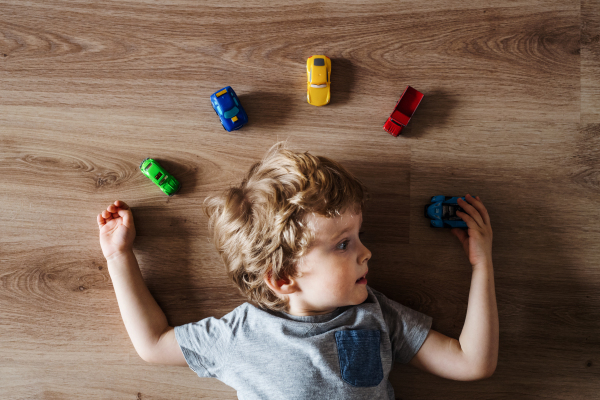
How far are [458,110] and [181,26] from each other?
72 cm

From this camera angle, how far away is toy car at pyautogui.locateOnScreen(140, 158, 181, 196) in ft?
2.94

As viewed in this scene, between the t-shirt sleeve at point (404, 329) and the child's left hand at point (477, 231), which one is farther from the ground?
the child's left hand at point (477, 231)

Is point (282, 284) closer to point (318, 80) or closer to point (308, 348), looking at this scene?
point (308, 348)

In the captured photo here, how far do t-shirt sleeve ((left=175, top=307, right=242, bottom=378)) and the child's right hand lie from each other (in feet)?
0.76

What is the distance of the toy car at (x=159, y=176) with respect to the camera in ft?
2.94

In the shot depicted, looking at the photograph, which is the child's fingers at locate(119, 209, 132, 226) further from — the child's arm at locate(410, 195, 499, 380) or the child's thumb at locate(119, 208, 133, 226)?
the child's arm at locate(410, 195, 499, 380)

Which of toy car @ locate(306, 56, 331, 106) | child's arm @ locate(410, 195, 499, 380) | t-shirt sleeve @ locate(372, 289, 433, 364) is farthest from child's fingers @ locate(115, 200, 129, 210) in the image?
child's arm @ locate(410, 195, 499, 380)

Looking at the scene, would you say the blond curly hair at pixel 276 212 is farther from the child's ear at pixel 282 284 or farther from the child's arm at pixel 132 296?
the child's arm at pixel 132 296

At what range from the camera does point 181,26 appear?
955 millimetres

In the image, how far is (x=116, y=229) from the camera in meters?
0.92

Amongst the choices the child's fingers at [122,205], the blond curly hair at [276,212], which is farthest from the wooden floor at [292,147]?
the blond curly hair at [276,212]

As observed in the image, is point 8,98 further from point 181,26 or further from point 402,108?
point 402,108

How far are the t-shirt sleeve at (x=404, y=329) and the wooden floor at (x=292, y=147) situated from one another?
70mm

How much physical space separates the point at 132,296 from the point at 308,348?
428 mm
